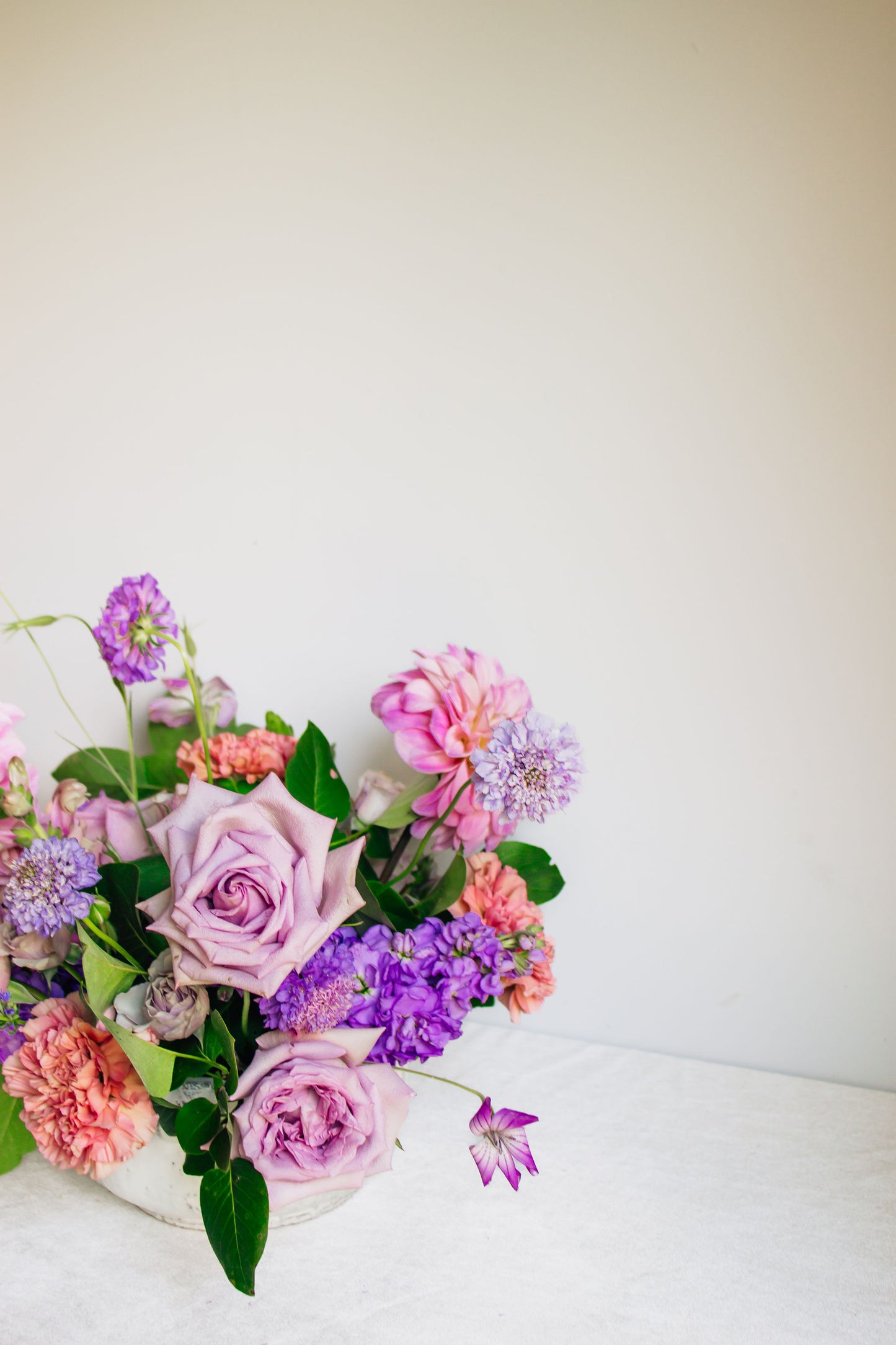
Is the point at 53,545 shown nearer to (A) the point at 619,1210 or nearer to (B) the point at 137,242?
(B) the point at 137,242

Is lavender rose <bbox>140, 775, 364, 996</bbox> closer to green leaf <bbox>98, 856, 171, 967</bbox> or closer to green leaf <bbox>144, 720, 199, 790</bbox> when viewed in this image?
green leaf <bbox>98, 856, 171, 967</bbox>

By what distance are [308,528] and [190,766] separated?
0.30 metres

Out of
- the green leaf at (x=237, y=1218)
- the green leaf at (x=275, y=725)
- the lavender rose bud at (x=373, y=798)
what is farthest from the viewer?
the green leaf at (x=275, y=725)

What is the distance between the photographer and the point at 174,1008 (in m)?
0.59

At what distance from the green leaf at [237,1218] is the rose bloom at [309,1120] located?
0.01 m

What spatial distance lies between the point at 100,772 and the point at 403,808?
386 mm

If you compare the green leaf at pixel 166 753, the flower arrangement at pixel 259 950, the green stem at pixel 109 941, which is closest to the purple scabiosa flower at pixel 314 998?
the flower arrangement at pixel 259 950

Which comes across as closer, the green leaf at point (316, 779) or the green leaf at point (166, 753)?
the green leaf at point (316, 779)

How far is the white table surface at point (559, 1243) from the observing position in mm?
627

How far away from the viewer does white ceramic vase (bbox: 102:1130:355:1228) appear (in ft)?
2.19

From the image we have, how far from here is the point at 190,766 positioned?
2.72ft

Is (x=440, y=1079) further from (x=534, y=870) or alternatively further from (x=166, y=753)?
(x=166, y=753)

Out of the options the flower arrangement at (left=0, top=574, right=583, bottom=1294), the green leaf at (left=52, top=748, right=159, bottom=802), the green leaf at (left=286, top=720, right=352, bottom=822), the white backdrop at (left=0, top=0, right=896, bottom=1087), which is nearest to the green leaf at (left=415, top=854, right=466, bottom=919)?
the flower arrangement at (left=0, top=574, right=583, bottom=1294)

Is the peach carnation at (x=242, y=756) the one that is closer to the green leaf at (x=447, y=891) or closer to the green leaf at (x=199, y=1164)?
the green leaf at (x=447, y=891)
